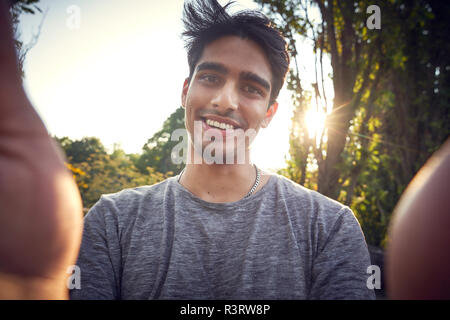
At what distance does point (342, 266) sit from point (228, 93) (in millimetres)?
1369

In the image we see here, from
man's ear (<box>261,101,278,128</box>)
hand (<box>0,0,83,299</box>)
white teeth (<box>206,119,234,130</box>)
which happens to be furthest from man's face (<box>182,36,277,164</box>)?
hand (<box>0,0,83,299</box>)

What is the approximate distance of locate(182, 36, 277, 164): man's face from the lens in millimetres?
1761

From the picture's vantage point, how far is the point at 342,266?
1.41 metres

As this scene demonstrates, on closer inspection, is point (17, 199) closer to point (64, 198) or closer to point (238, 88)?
point (64, 198)

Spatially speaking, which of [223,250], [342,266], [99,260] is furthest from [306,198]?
[99,260]

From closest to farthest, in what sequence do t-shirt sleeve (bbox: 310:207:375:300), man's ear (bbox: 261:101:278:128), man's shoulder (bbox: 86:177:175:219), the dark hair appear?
t-shirt sleeve (bbox: 310:207:375:300) < man's shoulder (bbox: 86:177:175:219) < the dark hair < man's ear (bbox: 261:101:278:128)

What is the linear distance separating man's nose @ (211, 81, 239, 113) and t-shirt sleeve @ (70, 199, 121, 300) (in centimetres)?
110

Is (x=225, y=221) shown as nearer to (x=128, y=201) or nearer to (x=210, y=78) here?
(x=128, y=201)

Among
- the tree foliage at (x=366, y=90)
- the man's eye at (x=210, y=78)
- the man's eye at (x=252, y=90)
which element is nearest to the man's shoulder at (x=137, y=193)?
the man's eye at (x=210, y=78)

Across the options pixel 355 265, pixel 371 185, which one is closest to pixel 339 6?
pixel 371 185

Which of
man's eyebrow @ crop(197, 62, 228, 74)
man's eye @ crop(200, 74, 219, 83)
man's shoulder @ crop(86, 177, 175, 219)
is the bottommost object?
man's shoulder @ crop(86, 177, 175, 219)

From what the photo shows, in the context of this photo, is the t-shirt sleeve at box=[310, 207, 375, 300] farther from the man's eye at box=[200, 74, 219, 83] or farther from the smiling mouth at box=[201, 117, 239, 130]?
the man's eye at box=[200, 74, 219, 83]

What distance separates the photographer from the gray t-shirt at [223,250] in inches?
54.2

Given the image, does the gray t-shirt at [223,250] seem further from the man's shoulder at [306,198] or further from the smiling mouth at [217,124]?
the smiling mouth at [217,124]
